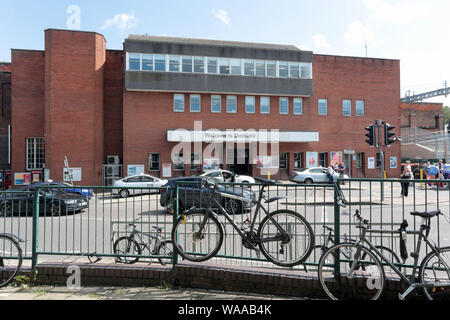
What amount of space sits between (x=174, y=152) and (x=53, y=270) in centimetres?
2346

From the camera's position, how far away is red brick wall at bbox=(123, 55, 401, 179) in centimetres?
2766

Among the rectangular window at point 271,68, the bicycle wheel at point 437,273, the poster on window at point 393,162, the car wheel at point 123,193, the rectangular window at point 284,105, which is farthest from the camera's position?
the poster on window at point 393,162

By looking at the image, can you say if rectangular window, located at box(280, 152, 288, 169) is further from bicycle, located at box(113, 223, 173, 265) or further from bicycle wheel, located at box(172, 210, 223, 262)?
bicycle wheel, located at box(172, 210, 223, 262)

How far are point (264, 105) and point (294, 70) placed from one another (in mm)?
4297

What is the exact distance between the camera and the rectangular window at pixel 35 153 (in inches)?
1093

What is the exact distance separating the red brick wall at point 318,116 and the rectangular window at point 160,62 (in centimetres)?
215

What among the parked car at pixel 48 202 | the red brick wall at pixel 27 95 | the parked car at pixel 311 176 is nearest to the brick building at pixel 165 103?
the red brick wall at pixel 27 95

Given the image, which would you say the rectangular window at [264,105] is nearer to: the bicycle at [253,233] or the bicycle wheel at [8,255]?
the bicycle at [253,233]

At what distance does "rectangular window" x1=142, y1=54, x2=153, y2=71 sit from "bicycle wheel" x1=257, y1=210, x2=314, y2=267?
2548 centimetres

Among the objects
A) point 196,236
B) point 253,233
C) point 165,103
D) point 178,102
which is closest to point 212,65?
point 178,102

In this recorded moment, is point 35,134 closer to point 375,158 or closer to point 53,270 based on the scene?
point 53,270

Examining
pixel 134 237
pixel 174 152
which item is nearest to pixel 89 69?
pixel 174 152
